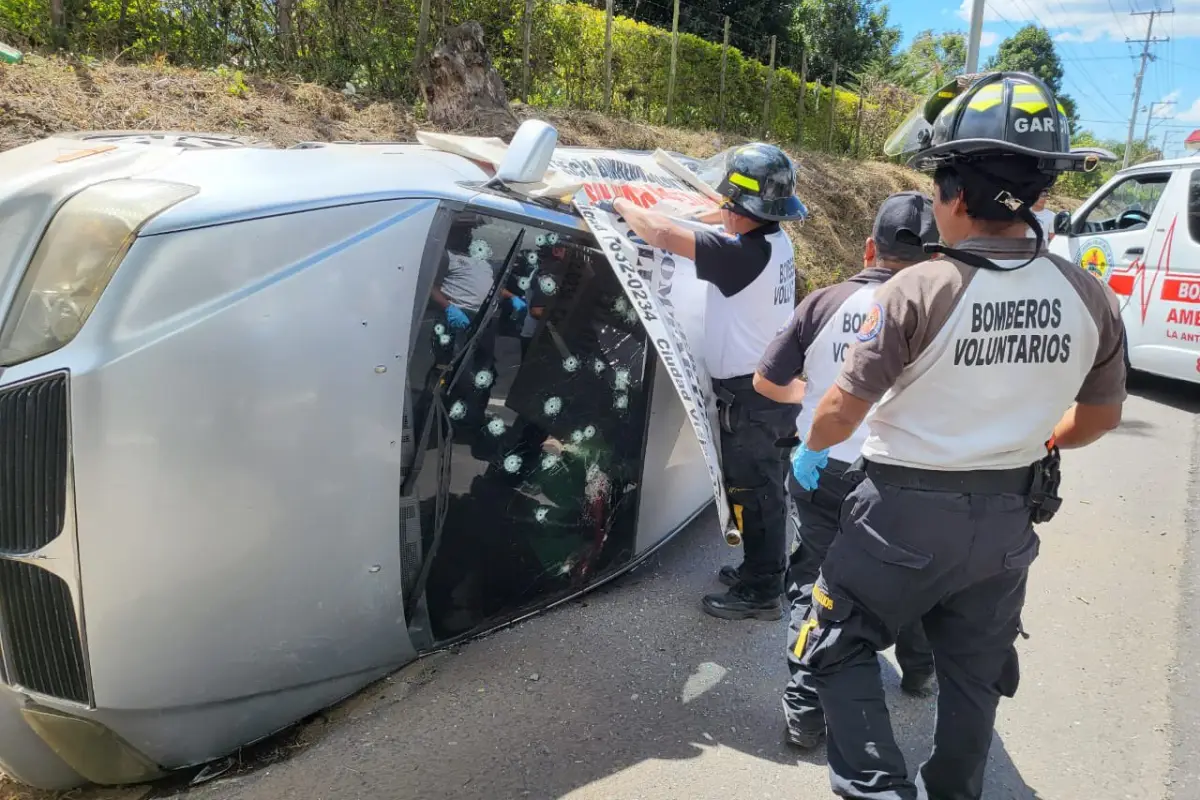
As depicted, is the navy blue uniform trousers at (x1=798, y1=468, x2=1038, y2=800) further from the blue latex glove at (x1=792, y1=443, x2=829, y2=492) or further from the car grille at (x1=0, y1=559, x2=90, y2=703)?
the car grille at (x1=0, y1=559, x2=90, y2=703)

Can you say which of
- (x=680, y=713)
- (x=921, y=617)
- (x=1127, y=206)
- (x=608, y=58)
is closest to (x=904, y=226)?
(x=921, y=617)

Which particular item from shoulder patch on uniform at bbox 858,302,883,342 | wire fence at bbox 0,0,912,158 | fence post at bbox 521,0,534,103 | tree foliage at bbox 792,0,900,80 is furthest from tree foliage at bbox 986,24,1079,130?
shoulder patch on uniform at bbox 858,302,883,342

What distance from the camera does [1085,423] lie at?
200 cm

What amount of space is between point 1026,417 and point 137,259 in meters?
2.02

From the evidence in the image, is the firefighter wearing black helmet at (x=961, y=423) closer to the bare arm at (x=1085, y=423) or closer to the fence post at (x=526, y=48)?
the bare arm at (x=1085, y=423)

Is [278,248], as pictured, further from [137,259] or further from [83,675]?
[83,675]

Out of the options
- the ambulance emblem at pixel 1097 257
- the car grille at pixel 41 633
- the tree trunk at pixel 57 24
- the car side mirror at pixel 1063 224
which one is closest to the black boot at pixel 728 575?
the car grille at pixel 41 633

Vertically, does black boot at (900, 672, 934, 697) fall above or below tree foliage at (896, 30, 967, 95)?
below

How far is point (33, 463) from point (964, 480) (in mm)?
2087

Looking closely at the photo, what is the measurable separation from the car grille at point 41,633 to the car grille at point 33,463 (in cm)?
8

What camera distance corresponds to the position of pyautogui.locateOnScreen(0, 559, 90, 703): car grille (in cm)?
186

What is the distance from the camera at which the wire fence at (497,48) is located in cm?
747

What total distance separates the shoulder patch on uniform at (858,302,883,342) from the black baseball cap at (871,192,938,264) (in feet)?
2.30

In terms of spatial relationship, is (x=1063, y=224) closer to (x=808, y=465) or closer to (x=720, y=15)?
(x=808, y=465)
